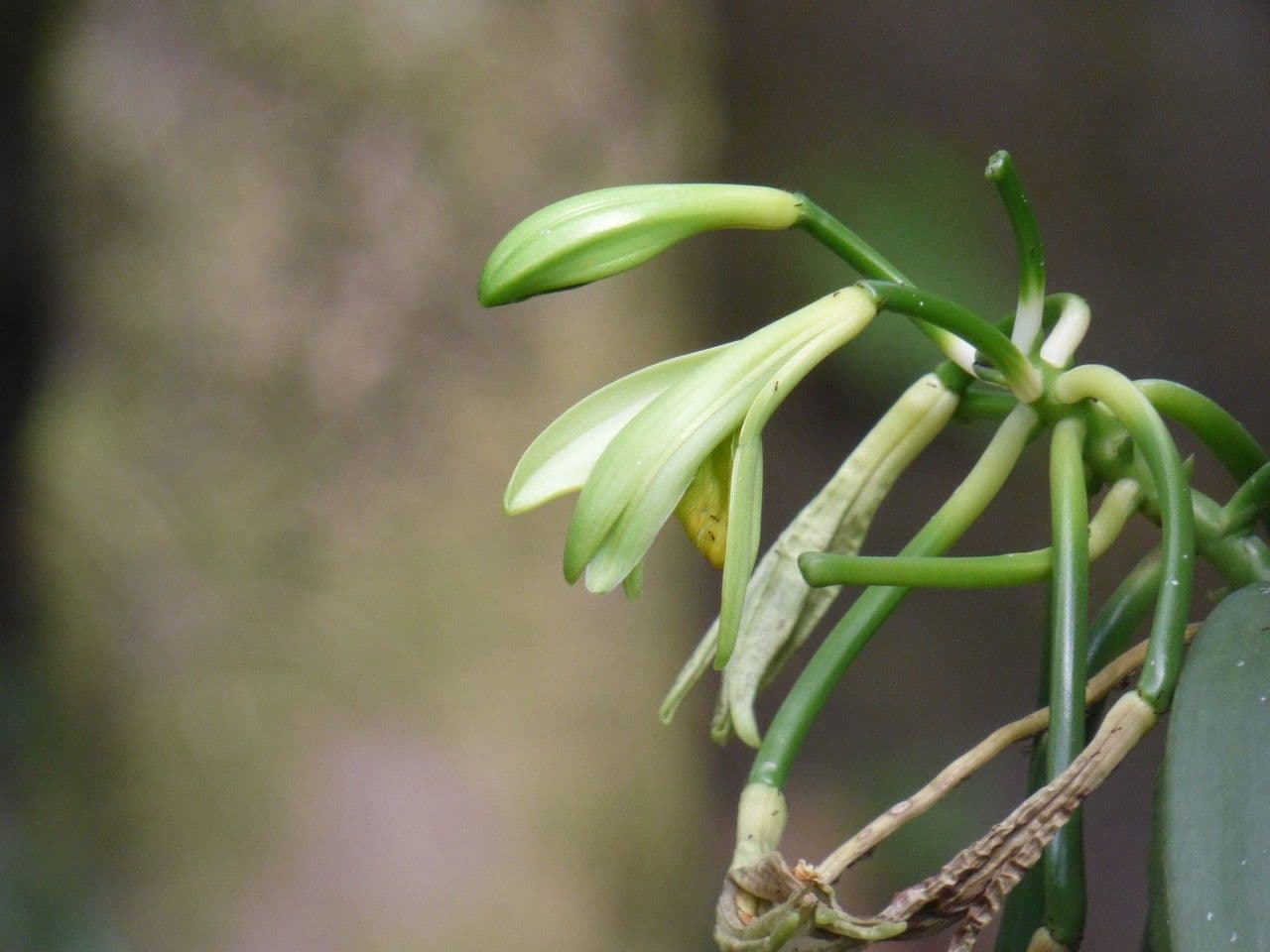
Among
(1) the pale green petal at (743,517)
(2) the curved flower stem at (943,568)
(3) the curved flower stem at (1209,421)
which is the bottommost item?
(2) the curved flower stem at (943,568)

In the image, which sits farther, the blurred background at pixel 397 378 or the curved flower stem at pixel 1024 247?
the blurred background at pixel 397 378

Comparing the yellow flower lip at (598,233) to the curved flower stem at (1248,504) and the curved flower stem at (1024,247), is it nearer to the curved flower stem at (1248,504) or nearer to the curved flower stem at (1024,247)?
the curved flower stem at (1024,247)

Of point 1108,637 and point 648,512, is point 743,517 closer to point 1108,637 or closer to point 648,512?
point 648,512

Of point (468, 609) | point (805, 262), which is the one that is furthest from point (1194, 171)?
point (468, 609)

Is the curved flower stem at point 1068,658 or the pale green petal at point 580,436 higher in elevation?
the pale green petal at point 580,436

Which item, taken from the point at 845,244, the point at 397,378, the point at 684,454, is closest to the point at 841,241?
the point at 845,244

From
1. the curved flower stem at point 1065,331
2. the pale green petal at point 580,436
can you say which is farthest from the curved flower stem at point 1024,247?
the pale green petal at point 580,436
